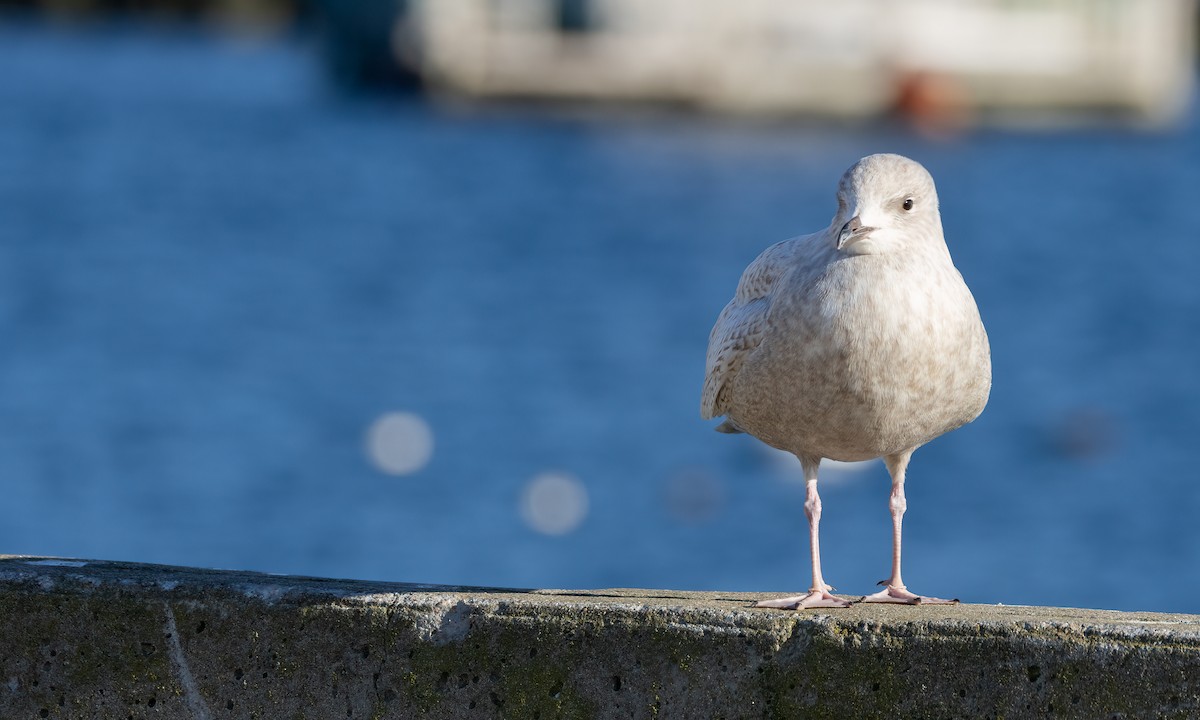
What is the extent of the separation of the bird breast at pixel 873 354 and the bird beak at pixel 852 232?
8cm

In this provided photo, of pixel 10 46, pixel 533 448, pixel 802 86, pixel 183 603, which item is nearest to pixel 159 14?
pixel 10 46

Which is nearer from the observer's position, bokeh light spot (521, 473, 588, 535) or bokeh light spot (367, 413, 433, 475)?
bokeh light spot (521, 473, 588, 535)

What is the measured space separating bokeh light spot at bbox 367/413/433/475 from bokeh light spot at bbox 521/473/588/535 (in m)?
2.14

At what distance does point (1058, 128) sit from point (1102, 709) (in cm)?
5644

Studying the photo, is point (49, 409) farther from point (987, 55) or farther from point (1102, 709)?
point (987, 55)

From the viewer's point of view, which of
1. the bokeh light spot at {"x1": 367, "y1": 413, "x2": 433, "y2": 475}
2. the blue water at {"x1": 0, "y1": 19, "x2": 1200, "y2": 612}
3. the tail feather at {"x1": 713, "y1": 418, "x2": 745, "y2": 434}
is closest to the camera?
the tail feather at {"x1": 713, "y1": 418, "x2": 745, "y2": 434}

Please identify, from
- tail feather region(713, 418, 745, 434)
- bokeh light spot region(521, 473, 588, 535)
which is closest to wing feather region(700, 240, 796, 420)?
tail feather region(713, 418, 745, 434)

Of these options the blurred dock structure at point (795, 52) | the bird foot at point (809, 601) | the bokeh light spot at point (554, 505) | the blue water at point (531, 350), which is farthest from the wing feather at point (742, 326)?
the blurred dock structure at point (795, 52)

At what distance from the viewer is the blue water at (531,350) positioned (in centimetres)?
2086

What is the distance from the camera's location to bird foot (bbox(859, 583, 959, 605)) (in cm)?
469

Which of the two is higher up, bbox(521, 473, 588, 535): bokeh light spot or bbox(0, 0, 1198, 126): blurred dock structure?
bbox(0, 0, 1198, 126): blurred dock structure

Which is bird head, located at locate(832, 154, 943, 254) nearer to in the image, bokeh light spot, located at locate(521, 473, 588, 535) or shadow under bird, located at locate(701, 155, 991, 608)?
shadow under bird, located at locate(701, 155, 991, 608)

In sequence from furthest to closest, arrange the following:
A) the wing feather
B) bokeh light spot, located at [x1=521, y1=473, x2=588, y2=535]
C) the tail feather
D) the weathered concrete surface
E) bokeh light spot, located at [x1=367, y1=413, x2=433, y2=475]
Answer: bokeh light spot, located at [x1=367, y1=413, x2=433, y2=475], bokeh light spot, located at [x1=521, y1=473, x2=588, y2=535], the tail feather, the wing feather, the weathered concrete surface

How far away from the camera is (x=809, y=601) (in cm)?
455
